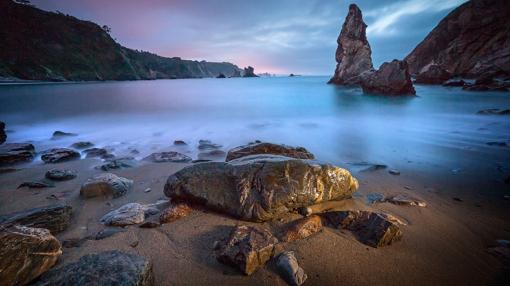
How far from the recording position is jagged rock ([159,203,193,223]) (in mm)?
3071

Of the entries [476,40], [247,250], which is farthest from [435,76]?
[247,250]

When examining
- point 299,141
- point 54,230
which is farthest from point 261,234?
point 299,141

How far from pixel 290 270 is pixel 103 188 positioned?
121 inches

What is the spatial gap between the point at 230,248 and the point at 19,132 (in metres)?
12.5

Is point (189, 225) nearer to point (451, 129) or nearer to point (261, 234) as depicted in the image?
point (261, 234)

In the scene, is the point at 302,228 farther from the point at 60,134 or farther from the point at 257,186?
the point at 60,134

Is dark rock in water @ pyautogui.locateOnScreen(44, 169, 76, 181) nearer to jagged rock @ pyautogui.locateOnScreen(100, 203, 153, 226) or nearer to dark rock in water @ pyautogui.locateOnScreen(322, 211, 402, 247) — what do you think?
jagged rock @ pyautogui.locateOnScreen(100, 203, 153, 226)

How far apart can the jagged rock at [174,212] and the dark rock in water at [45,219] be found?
1081 millimetres

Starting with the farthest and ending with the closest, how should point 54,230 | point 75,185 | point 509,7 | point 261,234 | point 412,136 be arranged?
point 509,7, point 412,136, point 75,185, point 54,230, point 261,234

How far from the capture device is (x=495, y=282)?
7.39 ft

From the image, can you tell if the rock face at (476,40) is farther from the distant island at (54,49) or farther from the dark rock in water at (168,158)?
the distant island at (54,49)

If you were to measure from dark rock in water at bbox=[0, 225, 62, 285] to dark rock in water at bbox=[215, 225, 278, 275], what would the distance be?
142 centimetres

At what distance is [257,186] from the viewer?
124 inches

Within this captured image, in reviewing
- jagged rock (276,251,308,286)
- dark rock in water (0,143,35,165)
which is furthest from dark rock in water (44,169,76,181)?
jagged rock (276,251,308,286)
